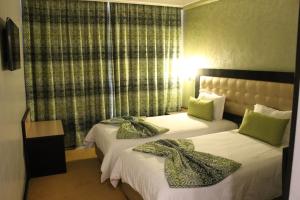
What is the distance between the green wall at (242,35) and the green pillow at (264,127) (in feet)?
2.28

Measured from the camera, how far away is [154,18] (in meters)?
4.73

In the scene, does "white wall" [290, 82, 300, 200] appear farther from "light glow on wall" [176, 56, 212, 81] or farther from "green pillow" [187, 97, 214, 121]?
"light glow on wall" [176, 56, 212, 81]

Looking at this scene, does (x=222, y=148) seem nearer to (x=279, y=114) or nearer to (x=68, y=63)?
(x=279, y=114)

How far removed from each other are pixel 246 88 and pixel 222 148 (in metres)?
1.21

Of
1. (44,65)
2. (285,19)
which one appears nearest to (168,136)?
(285,19)

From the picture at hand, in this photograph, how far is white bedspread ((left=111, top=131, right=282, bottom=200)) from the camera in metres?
2.05

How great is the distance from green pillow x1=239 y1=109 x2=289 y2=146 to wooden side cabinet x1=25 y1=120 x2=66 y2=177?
7.67 ft

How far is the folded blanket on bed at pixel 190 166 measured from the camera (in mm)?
2072

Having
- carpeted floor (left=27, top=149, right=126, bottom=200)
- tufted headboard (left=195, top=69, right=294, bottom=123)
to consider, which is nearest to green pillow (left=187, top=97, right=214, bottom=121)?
tufted headboard (left=195, top=69, right=294, bottom=123)

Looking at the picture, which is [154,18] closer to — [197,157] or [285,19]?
[285,19]

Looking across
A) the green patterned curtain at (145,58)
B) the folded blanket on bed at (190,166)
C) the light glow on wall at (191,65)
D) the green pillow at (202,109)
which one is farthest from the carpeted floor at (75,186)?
the light glow on wall at (191,65)

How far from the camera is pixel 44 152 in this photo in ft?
11.2

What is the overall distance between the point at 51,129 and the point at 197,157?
2185 millimetres

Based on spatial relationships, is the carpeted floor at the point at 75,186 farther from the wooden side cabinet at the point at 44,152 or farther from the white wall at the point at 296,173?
the white wall at the point at 296,173
